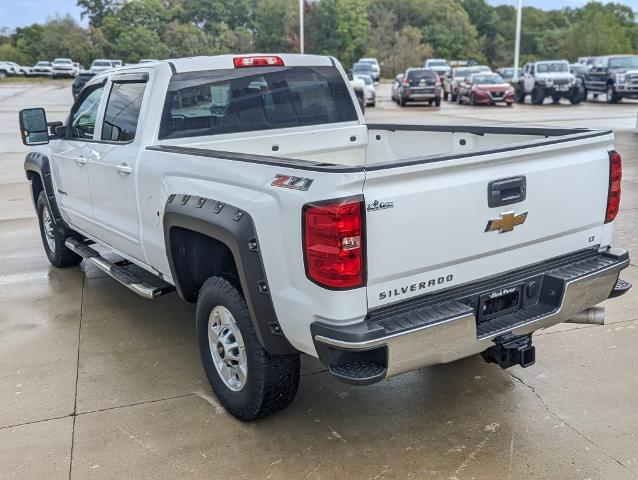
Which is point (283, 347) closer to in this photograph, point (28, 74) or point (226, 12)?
point (28, 74)

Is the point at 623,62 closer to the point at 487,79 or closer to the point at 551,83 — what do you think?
the point at 551,83

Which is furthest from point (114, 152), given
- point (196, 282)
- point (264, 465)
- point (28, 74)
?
point (28, 74)

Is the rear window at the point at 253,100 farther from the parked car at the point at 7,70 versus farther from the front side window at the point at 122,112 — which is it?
the parked car at the point at 7,70

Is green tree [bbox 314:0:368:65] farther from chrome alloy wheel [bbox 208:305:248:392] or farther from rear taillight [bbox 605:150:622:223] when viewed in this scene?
chrome alloy wheel [bbox 208:305:248:392]

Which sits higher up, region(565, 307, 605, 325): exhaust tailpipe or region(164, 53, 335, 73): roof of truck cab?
region(164, 53, 335, 73): roof of truck cab

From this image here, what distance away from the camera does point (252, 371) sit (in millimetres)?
3420

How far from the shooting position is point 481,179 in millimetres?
3100

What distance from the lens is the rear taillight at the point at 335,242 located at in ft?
9.09

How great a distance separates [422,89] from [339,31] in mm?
60875

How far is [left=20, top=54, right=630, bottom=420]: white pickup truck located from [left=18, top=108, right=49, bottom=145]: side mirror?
1.15 meters

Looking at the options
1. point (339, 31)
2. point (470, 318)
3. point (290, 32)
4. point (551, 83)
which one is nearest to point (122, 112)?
point (470, 318)

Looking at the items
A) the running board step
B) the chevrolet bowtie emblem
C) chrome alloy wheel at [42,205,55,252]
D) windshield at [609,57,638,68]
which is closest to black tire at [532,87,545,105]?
windshield at [609,57,638,68]

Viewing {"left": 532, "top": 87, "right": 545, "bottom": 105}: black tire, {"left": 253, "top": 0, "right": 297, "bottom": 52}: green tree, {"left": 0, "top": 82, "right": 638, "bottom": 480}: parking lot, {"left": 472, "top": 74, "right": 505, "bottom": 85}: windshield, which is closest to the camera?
{"left": 0, "top": 82, "right": 638, "bottom": 480}: parking lot

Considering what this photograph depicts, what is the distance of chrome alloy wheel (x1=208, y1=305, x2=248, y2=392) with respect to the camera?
357 cm
